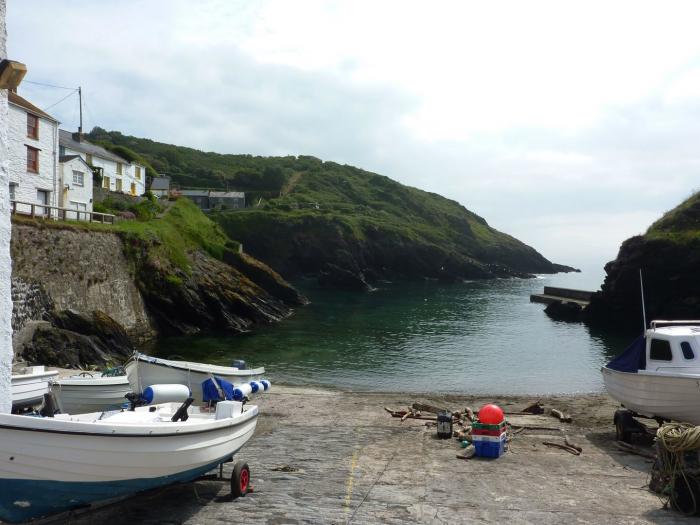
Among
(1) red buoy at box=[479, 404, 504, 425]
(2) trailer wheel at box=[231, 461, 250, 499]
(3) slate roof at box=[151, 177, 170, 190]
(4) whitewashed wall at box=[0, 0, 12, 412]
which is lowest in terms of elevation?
(2) trailer wheel at box=[231, 461, 250, 499]

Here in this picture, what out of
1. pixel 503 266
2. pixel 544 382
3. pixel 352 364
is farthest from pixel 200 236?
pixel 503 266

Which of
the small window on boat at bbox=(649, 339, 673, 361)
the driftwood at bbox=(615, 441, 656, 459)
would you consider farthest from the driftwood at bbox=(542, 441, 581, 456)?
the small window on boat at bbox=(649, 339, 673, 361)

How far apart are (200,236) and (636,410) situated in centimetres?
5159

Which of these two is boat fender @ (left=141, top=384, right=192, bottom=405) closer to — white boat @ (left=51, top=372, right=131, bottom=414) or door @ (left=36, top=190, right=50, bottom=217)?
white boat @ (left=51, top=372, right=131, bottom=414)

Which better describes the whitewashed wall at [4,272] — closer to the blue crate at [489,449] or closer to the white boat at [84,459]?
the white boat at [84,459]

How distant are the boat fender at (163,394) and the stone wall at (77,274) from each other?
22571 mm

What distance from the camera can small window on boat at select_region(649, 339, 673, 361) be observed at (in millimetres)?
15938

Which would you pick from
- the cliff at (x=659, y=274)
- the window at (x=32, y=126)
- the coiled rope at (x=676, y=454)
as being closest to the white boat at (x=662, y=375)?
the coiled rope at (x=676, y=454)

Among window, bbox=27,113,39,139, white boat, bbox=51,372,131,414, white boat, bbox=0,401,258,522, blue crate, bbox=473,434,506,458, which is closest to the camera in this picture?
white boat, bbox=0,401,258,522

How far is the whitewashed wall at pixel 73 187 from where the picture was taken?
45.3 metres

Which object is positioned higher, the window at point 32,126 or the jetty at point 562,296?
the window at point 32,126

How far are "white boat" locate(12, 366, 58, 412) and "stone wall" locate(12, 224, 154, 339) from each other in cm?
1540

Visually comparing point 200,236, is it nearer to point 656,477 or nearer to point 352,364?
point 352,364

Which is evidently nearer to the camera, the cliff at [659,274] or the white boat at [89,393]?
the white boat at [89,393]
